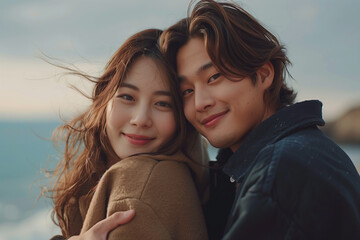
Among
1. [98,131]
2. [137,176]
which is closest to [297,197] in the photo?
[137,176]

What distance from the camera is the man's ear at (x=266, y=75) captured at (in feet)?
7.24

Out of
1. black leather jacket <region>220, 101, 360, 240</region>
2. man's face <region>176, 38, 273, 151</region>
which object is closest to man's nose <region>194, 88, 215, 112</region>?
man's face <region>176, 38, 273, 151</region>

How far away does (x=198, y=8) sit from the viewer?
2303 millimetres

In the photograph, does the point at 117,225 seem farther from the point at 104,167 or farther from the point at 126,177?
the point at 104,167

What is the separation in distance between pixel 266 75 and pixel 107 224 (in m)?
1.21

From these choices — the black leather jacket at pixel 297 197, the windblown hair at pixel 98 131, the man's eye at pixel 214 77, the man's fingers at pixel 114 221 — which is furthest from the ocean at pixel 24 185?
the black leather jacket at pixel 297 197

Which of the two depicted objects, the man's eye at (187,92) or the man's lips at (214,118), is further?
the man's eye at (187,92)

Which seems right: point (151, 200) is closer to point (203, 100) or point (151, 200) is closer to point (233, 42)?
point (203, 100)

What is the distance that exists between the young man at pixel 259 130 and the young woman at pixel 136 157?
155 mm

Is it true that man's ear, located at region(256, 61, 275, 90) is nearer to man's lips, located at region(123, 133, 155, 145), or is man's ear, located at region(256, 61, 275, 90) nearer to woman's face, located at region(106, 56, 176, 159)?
woman's face, located at region(106, 56, 176, 159)

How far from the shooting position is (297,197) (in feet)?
4.54

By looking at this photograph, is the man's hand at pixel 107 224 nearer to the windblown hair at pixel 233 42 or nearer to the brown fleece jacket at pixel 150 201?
the brown fleece jacket at pixel 150 201

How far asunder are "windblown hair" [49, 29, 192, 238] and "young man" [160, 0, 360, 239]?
10cm

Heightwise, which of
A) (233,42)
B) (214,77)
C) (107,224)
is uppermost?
(233,42)
